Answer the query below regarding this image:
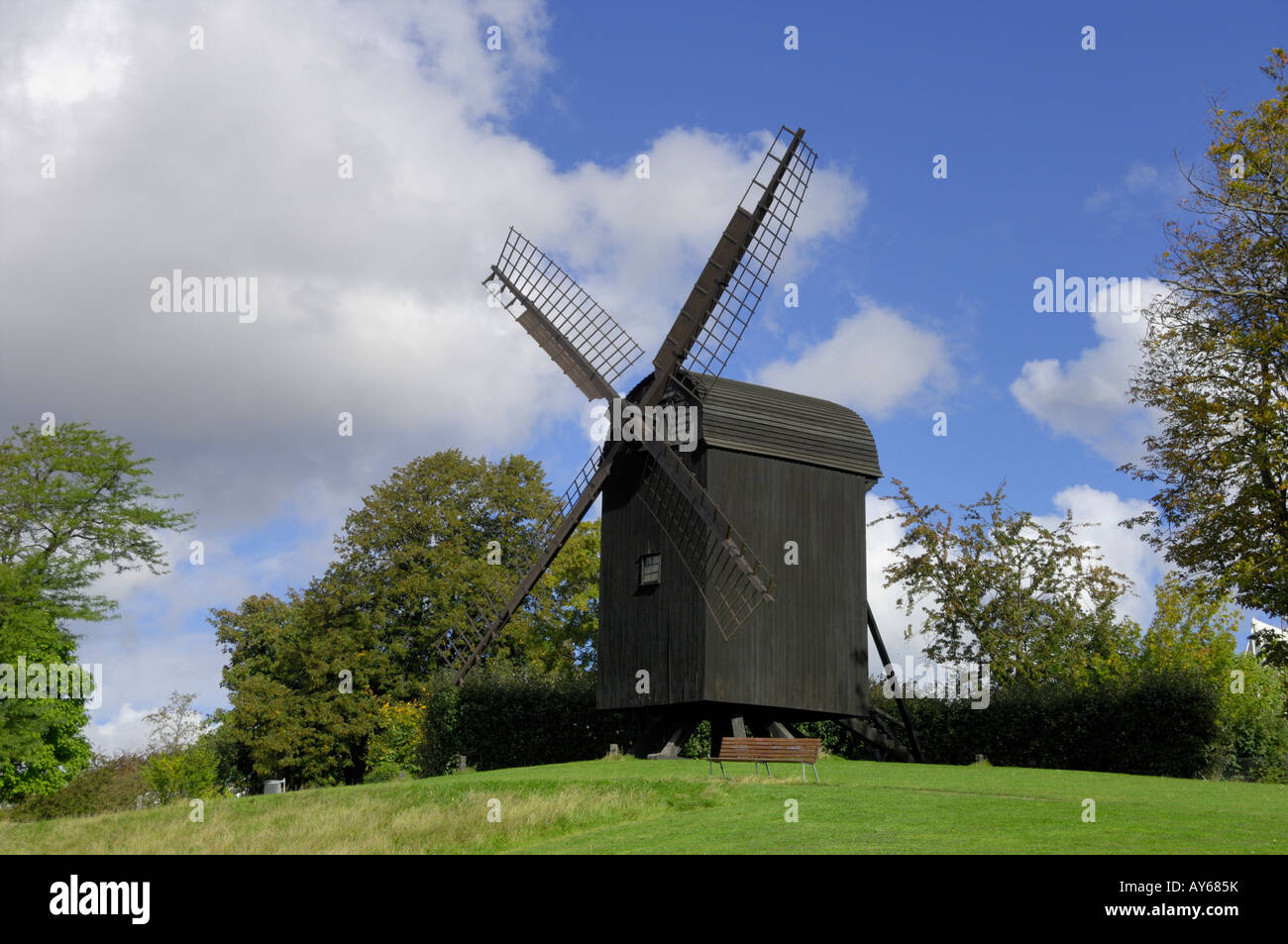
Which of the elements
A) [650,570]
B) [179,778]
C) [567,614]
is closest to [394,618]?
[567,614]

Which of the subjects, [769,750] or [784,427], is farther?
[784,427]

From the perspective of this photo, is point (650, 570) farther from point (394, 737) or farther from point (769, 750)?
point (394, 737)

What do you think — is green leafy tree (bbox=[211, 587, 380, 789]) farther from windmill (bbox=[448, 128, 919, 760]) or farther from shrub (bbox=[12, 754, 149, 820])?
windmill (bbox=[448, 128, 919, 760])

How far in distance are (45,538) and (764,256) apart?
25.5m

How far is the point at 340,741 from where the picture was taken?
4050 centimetres

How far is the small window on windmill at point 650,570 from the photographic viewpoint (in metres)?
27.1

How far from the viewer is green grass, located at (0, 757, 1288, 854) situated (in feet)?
45.8

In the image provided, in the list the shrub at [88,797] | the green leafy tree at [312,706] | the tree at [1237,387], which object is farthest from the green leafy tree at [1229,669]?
the shrub at [88,797]

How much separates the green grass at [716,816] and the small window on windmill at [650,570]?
390 centimetres

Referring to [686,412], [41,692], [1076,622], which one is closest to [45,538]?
[41,692]

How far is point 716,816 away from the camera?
16.9 meters

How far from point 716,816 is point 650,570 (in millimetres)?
10818

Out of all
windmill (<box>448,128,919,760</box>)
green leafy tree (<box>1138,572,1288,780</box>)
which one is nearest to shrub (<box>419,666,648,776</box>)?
windmill (<box>448,128,919,760</box>)

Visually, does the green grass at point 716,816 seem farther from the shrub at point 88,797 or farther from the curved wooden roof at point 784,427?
the shrub at point 88,797
